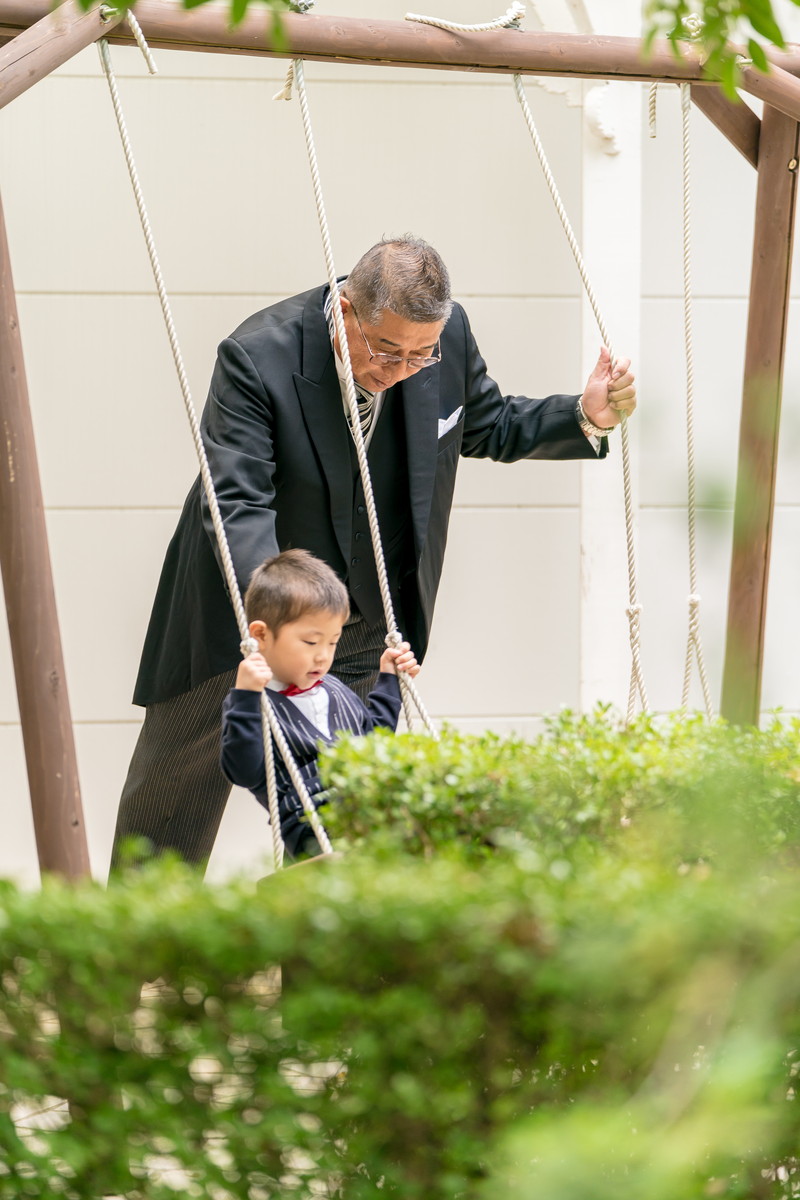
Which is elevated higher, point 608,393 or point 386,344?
point 386,344

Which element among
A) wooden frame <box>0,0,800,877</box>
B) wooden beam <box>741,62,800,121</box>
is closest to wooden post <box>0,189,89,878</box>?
wooden frame <box>0,0,800,877</box>

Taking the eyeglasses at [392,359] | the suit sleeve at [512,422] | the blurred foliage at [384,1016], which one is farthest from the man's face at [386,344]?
the blurred foliage at [384,1016]

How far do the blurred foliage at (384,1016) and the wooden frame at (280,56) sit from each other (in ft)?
3.52

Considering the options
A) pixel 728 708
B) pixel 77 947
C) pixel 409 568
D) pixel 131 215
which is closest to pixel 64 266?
pixel 131 215

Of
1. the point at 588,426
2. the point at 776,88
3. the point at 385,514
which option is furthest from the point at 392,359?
the point at 776,88

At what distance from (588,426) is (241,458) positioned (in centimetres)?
78

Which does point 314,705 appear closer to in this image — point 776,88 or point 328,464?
point 328,464

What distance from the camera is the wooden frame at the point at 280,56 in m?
2.36

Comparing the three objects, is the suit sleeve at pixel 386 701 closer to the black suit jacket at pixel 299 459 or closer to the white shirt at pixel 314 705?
the white shirt at pixel 314 705

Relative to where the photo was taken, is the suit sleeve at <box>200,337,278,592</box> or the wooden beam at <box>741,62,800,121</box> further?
the wooden beam at <box>741,62,800,121</box>

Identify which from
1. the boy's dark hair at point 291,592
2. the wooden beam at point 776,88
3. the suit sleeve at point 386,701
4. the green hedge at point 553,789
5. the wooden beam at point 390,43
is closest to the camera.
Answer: the green hedge at point 553,789

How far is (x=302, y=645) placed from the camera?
2195 millimetres

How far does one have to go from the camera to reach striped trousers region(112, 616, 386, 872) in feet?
9.02

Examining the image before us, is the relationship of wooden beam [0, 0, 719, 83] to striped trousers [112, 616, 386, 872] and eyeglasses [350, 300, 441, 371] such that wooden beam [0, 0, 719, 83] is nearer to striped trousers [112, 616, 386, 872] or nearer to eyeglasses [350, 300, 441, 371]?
eyeglasses [350, 300, 441, 371]
